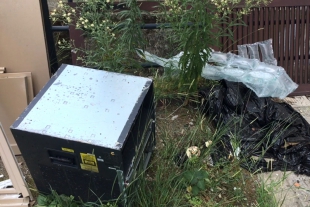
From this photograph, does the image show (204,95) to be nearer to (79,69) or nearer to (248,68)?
(248,68)

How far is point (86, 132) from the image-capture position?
1.99 metres

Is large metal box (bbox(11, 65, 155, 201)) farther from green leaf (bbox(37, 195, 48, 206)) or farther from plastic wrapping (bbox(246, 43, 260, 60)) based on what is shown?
plastic wrapping (bbox(246, 43, 260, 60))

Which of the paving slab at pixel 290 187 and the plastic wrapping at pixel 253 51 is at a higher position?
the plastic wrapping at pixel 253 51

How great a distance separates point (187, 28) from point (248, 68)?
757 millimetres

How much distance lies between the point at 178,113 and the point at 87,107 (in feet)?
3.92

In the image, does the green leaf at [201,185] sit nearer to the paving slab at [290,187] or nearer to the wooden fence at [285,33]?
the paving slab at [290,187]

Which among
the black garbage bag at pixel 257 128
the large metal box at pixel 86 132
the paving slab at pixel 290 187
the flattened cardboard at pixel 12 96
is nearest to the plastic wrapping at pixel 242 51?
the black garbage bag at pixel 257 128

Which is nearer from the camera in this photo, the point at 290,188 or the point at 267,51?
the point at 290,188

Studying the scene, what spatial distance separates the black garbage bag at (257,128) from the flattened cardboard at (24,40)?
50.4 inches

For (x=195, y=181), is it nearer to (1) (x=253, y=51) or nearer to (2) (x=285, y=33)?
(1) (x=253, y=51)

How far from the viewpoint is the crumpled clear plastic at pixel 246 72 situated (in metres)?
3.12

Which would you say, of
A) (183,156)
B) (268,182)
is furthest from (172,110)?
(268,182)

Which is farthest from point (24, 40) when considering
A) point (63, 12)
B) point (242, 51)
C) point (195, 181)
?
point (242, 51)

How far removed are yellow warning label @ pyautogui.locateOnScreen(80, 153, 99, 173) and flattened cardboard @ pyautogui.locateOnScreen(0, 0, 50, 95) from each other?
3.59ft
